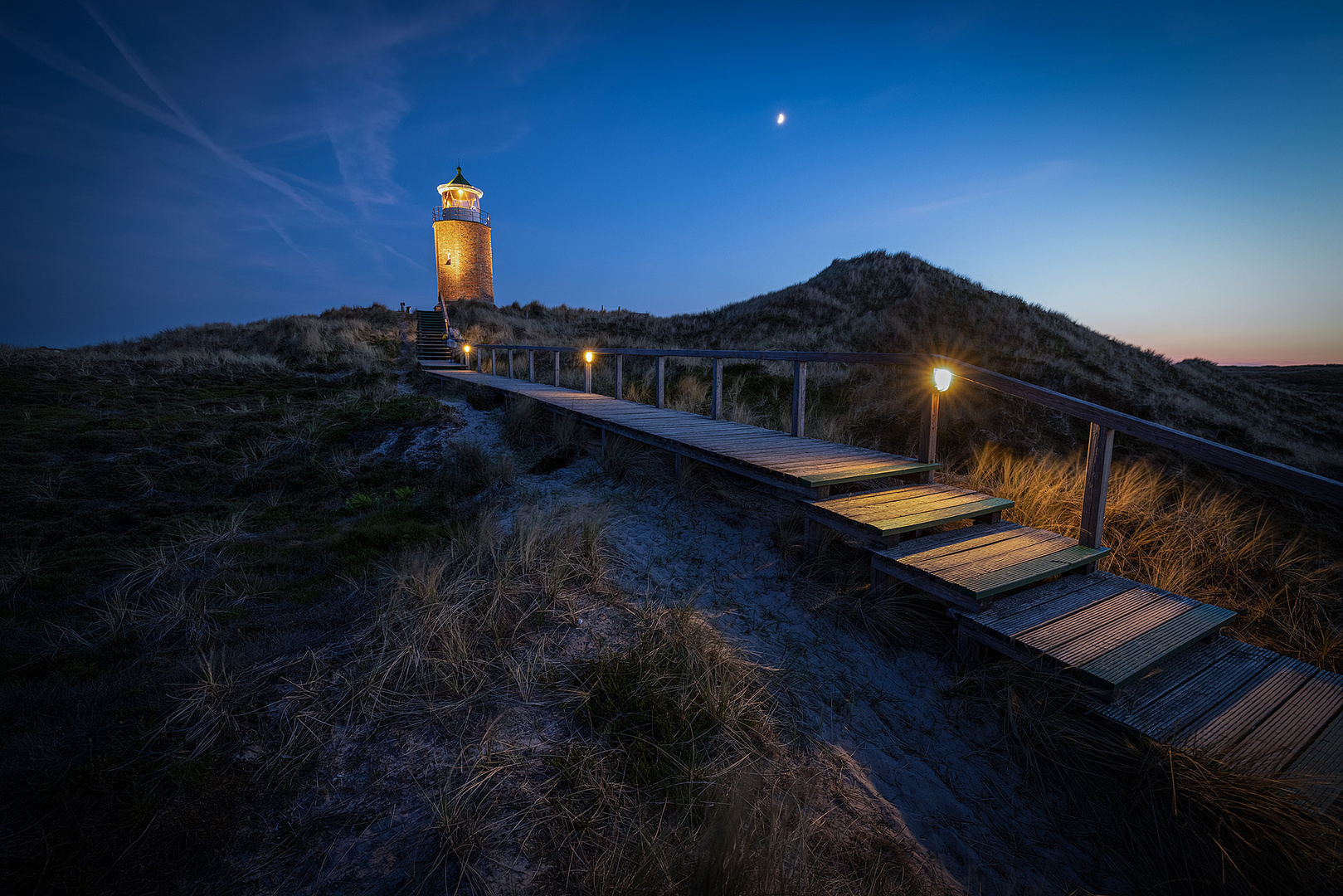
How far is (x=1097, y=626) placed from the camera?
3.33 meters

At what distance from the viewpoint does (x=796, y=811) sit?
242 centimetres

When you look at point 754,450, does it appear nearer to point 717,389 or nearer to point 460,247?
point 717,389

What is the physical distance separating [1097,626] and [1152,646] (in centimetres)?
27

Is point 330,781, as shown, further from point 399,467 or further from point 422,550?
point 399,467

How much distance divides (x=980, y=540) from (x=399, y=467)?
7.28m

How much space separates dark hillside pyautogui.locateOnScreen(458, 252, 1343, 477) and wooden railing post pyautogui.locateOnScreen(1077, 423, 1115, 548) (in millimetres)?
3449

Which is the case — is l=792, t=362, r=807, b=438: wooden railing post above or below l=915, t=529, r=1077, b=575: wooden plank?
above

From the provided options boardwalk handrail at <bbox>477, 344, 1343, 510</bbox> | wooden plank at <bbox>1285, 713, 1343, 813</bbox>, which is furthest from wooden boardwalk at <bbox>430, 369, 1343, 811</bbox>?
boardwalk handrail at <bbox>477, 344, 1343, 510</bbox>

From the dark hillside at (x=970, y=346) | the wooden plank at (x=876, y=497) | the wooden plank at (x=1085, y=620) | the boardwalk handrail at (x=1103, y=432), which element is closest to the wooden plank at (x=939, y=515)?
the wooden plank at (x=876, y=497)

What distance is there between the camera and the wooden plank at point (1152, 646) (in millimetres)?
2820

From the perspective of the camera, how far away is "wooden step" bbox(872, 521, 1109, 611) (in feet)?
11.4

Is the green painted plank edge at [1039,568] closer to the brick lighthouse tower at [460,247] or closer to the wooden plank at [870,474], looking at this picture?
the wooden plank at [870,474]

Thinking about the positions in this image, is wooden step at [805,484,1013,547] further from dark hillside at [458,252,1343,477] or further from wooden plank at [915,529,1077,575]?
dark hillside at [458,252,1343,477]

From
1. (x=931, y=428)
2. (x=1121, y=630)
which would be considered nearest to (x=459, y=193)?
(x=931, y=428)
